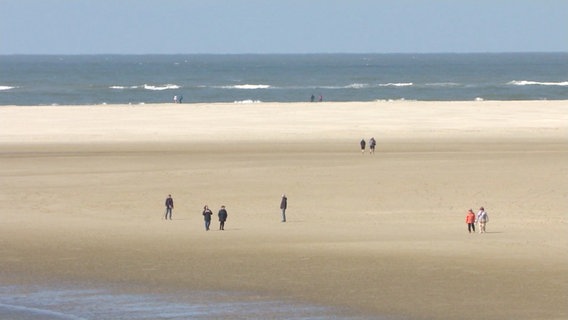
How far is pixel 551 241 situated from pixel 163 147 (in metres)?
24.4

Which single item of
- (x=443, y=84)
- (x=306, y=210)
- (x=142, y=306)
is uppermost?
(x=443, y=84)

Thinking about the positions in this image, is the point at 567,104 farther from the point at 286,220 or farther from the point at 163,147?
the point at 286,220

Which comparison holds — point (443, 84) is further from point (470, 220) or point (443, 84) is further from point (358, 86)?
point (470, 220)

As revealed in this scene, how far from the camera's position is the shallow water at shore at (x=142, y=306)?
1883cm

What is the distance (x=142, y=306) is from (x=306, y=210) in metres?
12.0

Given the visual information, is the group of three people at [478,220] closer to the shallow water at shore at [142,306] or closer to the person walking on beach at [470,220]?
the person walking on beach at [470,220]

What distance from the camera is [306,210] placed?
31141 millimetres

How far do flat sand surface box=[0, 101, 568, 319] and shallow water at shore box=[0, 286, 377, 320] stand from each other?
0.61 meters

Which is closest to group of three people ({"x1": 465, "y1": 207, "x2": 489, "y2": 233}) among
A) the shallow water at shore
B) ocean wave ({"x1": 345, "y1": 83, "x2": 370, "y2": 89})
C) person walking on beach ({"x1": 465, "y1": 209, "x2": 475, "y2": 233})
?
person walking on beach ({"x1": 465, "y1": 209, "x2": 475, "y2": 233})

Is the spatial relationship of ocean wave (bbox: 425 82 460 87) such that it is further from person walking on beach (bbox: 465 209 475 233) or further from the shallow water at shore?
the shallow water at shore

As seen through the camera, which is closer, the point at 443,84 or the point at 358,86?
the point at 358,86

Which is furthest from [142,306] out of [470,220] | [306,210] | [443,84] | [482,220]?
[443,84]

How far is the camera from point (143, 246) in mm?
25656

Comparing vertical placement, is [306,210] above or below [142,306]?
above
